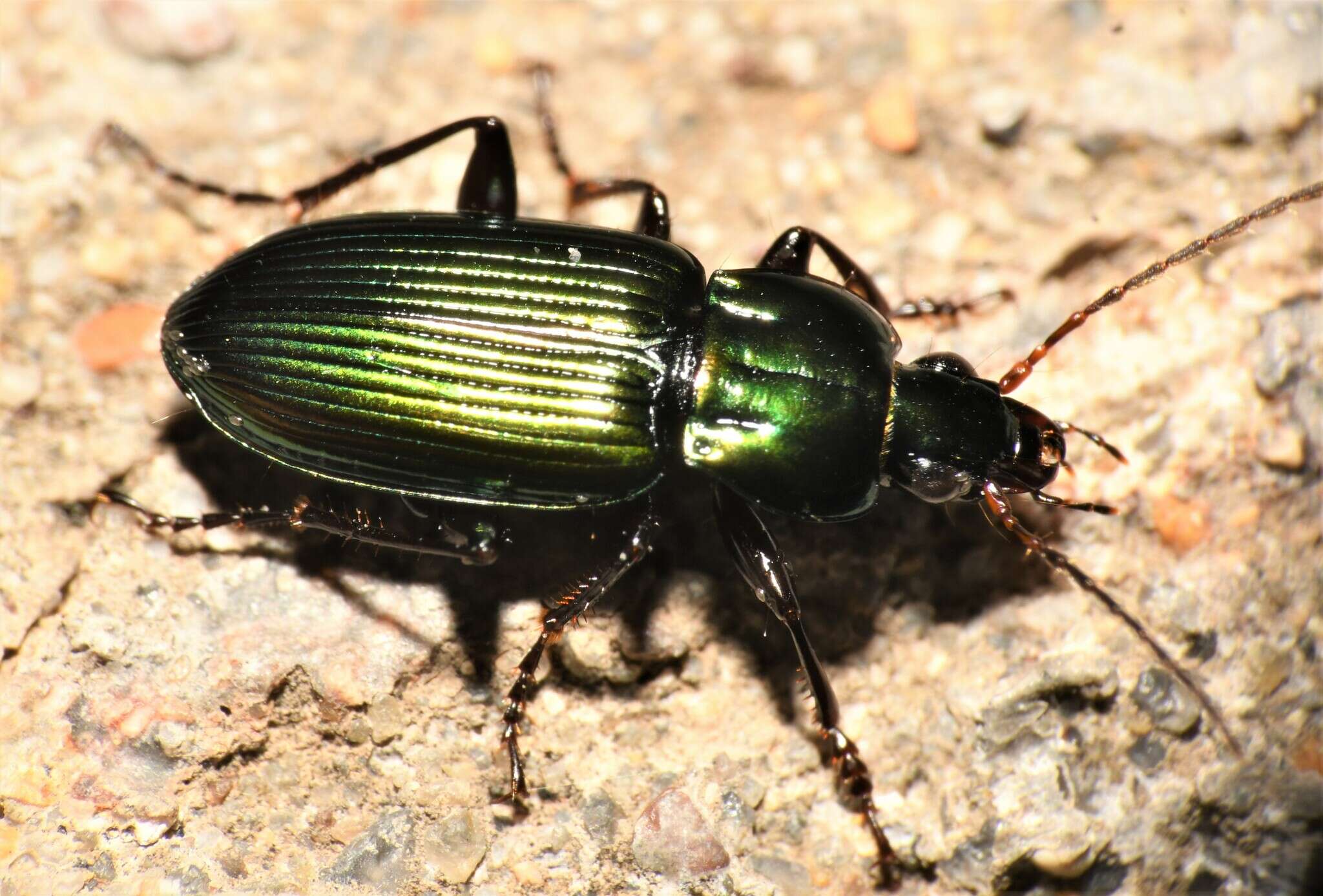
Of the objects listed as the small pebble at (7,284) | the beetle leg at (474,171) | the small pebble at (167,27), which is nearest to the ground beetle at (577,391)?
the beetle leg at (474,171)

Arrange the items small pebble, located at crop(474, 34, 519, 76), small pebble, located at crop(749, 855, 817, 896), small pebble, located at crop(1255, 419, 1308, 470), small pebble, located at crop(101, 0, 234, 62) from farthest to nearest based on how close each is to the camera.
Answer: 1. small pebble, located at crop(474, 34, 519, 76)
2. small pebble, located at crop(101, 0, 234, 62)
3. small pebble, located at crop(1255, 419, 1308, 470)
4. small pebble, located at crop(749, 855, 817, 896)

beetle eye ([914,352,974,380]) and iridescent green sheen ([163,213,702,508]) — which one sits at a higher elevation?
beetle eye ([914,352,974,380])

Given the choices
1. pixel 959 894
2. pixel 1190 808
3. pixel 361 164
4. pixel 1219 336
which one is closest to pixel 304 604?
pixel 361 164

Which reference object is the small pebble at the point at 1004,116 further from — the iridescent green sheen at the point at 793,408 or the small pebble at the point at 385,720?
the small pebble at the point at 385,720

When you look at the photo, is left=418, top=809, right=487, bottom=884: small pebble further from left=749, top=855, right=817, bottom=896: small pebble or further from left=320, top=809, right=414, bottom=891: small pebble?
left=749, top=855, right=817, bottom=896: small pebble

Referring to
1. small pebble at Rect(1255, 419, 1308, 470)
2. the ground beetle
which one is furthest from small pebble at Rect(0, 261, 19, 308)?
small pebble at Rect(1255, 419, 1308, 470)

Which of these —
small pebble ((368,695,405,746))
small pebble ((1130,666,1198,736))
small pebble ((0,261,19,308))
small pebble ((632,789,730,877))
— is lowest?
small pebble ((632,789,730,877))

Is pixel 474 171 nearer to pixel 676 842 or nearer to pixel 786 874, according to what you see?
pixel 676 842

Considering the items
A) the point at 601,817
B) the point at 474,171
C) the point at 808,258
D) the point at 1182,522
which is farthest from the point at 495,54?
the point at 1182,522
